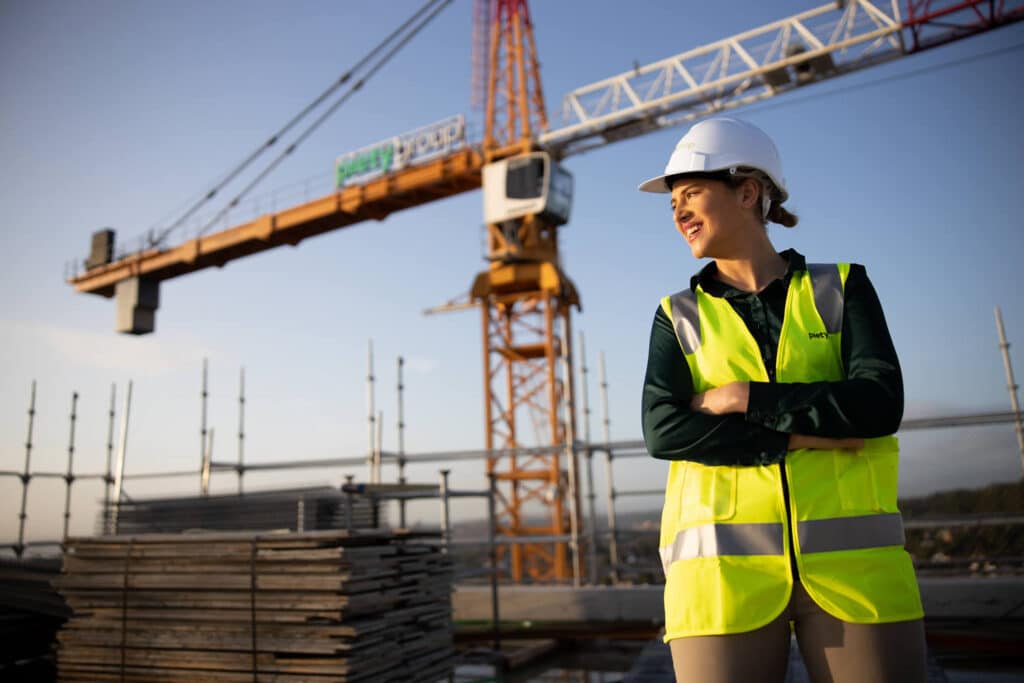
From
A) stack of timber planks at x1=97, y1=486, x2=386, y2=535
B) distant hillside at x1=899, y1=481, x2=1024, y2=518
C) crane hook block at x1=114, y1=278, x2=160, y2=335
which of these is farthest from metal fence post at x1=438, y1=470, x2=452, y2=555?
crane hook block at x1=114, y1=278, x2=160, y2=335

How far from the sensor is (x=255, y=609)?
4945 millimetres

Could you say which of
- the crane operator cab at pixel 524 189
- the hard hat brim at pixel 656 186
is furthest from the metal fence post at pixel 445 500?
the crane operator cab at pixel 524 189

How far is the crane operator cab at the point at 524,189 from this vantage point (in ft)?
61.5

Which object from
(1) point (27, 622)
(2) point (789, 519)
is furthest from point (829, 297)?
(1) point (27, 622)

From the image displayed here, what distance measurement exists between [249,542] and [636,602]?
16.2 ft

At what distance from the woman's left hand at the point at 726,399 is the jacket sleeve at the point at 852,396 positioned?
0.02 meters

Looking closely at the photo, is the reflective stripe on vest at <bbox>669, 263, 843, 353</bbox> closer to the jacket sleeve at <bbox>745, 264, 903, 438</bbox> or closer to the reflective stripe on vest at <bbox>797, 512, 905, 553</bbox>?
the jacket sleeve at <bbox>745, 264, 903, 438</bbox>

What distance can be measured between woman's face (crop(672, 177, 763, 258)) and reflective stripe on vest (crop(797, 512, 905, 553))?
0.65 meters

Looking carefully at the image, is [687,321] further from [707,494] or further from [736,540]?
[736,540]

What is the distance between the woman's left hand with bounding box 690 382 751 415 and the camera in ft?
5.47

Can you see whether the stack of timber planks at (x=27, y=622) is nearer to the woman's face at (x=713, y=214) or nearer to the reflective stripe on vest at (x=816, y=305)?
the reflective stripe on vest at (x=816, y=305)

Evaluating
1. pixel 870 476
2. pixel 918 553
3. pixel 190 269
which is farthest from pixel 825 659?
pixel 190 269

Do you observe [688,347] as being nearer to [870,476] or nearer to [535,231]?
[870,476]

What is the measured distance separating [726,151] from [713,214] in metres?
Result: 0.14
